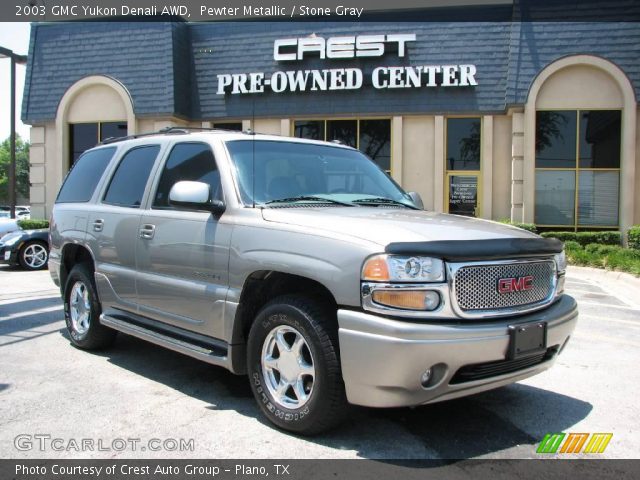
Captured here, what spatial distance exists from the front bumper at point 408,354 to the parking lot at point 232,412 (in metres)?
0.46

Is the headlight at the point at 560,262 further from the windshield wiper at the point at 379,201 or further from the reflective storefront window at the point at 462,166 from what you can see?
the reflective storefront window at the point at 462,166

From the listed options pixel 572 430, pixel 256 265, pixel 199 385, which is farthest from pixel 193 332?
pixel 572 430

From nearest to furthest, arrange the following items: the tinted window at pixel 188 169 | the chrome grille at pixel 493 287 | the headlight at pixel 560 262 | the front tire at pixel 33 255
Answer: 1. the chrome grille at pixel 493 287
2. the headlight at pixel 560 262
3. the tinted window at pixel 188 169
4. the front tire at pixel 33 255

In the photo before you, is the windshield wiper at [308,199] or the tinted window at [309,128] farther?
the tinted window at [309,128]

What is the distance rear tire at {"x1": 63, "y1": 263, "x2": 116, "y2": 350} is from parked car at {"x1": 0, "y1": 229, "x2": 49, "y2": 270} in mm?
7042

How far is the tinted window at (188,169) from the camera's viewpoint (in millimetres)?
4355

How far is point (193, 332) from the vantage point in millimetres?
4273

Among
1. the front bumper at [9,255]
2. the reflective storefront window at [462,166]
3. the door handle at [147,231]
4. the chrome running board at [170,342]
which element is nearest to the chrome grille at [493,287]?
the chrome running board at [170,342]

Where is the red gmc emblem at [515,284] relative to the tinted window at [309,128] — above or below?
below

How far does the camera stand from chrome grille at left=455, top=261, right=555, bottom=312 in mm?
3229

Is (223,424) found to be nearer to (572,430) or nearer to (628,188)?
(572,430)

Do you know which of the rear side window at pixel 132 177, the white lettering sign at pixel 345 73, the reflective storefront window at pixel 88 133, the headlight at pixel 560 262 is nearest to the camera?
the headlight at pixel 560 262

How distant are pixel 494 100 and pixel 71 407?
14.9 m

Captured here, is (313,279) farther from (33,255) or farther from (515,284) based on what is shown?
(33,255)
